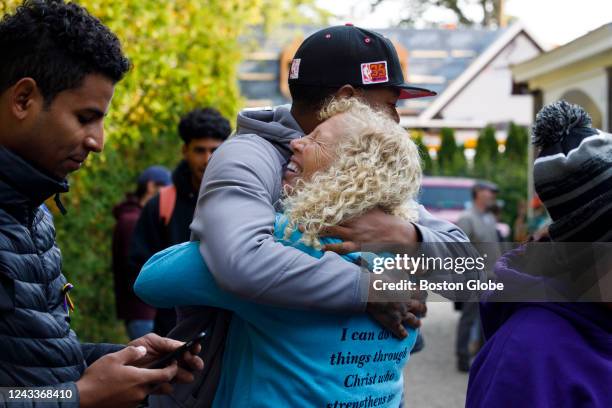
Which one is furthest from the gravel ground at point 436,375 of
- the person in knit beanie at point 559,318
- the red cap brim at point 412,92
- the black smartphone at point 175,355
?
the black smartphone at point 175,355

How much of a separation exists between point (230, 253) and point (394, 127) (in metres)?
0.53

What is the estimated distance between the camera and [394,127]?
2.26 meters

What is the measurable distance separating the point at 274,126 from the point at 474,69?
97.0 ft

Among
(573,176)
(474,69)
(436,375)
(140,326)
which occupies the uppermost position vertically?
(573,176)

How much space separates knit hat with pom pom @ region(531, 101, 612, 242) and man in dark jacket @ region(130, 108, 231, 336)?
2.97m

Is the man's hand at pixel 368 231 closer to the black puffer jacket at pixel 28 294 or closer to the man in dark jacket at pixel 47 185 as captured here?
the man in dark jacket at pixel 47 185

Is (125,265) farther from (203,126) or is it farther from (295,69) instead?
(295,69)

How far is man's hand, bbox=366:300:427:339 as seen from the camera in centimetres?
215

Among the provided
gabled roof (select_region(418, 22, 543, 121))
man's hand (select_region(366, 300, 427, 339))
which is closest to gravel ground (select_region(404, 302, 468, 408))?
man's hand (select_region(366, 300, 427, 339))

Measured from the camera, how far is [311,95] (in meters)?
2.56

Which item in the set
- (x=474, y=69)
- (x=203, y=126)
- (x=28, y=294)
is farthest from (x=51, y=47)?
(x=474, y=69)

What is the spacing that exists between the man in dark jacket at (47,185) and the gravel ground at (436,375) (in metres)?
6.84

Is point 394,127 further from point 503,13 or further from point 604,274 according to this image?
point 503,13

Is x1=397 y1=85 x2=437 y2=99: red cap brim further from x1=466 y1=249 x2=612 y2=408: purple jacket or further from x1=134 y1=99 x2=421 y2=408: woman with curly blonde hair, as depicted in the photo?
x1=466 y1=249 x2=612 y2=408: purple jacket
